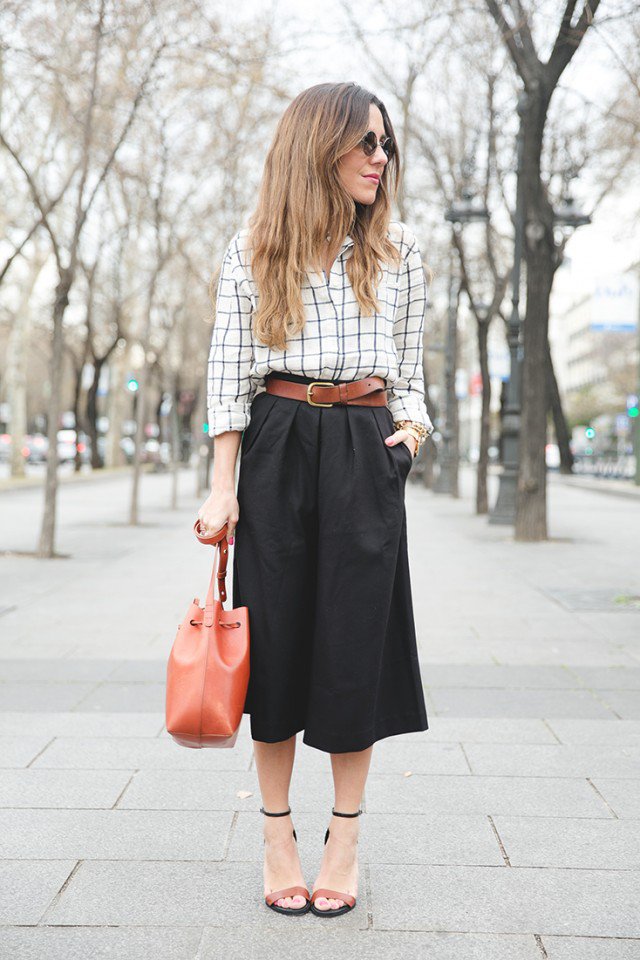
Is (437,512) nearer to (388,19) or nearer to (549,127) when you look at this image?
(549,127)

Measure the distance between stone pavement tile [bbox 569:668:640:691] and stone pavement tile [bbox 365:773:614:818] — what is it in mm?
1663

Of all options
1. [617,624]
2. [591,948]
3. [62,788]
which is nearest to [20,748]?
[62,788]

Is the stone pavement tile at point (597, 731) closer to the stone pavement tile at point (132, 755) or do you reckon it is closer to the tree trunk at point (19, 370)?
the stone pavement tile at point (132, 755)

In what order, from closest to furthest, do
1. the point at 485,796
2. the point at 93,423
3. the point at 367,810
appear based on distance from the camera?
the point at 367,810 → the point at 485,796 → the point at 93,423

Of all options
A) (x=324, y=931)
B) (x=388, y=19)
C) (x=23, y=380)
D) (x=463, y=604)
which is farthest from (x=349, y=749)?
(x=23, y=380)

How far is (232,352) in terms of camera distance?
2.72m

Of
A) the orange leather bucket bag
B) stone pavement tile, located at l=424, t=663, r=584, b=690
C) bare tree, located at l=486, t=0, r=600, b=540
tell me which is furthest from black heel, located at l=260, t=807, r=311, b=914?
bare tree, located at l=486, t=0, r=600, b=540

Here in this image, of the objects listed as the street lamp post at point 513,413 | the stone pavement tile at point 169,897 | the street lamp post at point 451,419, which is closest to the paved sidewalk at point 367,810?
the stone pavement tile at point 169,897

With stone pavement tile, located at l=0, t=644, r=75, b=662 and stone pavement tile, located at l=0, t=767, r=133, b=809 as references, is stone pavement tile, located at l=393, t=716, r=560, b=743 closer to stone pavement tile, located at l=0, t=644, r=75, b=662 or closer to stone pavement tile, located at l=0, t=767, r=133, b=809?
stone pavement tile, located at l=0, t=767, r=133, b=809

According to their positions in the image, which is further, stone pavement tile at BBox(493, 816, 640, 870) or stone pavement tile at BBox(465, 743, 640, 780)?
stone pavement tile at BBox(465, 743, 640, 780)

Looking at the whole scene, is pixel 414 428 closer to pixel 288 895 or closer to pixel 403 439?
pixel 403 439

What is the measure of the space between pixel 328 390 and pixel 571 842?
1.55 metres

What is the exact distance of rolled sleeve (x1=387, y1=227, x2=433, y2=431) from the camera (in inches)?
113

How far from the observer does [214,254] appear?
24.0m
